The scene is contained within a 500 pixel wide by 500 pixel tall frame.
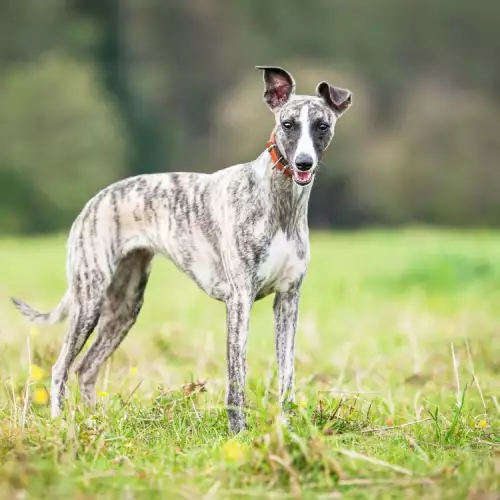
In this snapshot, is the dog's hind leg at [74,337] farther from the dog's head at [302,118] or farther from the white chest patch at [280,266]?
the dog's head at [302,118]

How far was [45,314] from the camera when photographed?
6363mm

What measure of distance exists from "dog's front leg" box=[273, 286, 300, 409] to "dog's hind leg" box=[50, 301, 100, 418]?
3.92ft

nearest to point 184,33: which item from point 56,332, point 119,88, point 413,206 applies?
point 119,88

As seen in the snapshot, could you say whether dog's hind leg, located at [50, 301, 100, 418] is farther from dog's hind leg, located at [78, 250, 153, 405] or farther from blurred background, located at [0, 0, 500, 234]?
blurred background, located at [0, 0, 500, 234]

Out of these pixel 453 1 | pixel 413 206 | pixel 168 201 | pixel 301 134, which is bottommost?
pixel 413 206

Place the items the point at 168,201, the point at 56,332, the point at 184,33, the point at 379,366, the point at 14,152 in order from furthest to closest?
the point at 184,33, the point at 14,152, the point at 56,332, the point at 379,366, the point at 168,201

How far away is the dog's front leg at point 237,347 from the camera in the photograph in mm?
5309

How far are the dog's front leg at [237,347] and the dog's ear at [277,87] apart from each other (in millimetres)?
1188

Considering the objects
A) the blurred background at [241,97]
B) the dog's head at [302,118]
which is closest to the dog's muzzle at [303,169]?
the dog's head at [302,118]

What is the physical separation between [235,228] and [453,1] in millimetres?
37574

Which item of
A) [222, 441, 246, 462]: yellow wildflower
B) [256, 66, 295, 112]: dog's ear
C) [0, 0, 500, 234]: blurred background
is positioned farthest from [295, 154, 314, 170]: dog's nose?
[0, 0, 500, 234]: blurred background

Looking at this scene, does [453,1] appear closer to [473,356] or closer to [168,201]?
[473,356]

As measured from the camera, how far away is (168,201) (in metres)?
5.83

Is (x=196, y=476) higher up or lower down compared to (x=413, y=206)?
higher up
